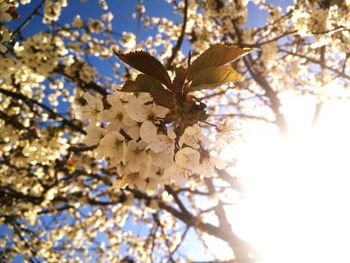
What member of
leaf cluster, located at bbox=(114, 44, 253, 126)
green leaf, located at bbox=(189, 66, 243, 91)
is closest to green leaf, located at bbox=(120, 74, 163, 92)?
leaf cluster, located at bbox=(114, 44, 253, 126)

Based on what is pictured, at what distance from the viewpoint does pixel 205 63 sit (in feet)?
3.48

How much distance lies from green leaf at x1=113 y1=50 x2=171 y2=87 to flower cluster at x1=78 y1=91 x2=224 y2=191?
13 centimetres

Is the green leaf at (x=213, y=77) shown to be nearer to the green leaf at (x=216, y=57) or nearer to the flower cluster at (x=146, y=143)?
the green leaf at (x=216, y=57)

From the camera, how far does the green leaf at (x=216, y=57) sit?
103cm

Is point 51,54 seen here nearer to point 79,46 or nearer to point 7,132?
point 7,132

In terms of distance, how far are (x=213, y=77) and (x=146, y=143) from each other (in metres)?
0.32

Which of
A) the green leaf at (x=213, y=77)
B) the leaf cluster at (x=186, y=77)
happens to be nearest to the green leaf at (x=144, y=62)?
the leaf cluster at (x=186, y=77)

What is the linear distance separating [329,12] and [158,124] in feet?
8.99

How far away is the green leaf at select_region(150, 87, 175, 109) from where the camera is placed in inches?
43.3

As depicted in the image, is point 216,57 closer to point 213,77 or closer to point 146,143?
point 213,77

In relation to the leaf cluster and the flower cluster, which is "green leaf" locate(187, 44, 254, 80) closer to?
the leaf cluster

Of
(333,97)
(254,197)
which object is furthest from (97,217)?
(333,97)

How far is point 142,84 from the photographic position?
1140mm

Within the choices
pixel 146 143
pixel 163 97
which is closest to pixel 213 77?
pixel 163 97
